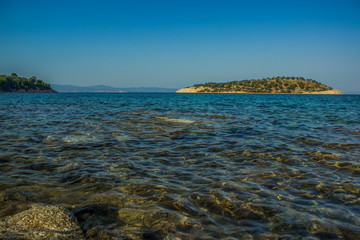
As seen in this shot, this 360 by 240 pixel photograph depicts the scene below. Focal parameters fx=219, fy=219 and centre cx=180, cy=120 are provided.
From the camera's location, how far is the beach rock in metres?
3.08

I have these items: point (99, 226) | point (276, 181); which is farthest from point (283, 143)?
point (99, 226)

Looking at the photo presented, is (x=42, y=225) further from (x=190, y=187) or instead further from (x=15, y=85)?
(x=15, y=85)

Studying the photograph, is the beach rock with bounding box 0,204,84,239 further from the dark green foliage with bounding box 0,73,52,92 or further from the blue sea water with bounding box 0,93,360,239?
the dark green foliage with bounding box 0,73,52,92

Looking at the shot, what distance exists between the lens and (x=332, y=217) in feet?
12.3

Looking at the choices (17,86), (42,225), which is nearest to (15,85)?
(17,86)

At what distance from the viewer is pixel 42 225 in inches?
129

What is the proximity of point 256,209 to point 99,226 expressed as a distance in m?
2.72

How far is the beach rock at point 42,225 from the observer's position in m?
3.08

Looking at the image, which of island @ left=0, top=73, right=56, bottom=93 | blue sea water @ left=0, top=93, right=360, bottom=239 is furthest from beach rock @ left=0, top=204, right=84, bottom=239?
island @ left=0, top=73, right=56, bottom=93

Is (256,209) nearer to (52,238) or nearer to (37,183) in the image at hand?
(52,238)

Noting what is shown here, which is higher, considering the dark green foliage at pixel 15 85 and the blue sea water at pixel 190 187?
the dark green foliage at pixel 15 85

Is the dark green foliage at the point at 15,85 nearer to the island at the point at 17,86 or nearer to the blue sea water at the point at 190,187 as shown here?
the island at the point at 17,86

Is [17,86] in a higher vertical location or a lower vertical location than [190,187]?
higher

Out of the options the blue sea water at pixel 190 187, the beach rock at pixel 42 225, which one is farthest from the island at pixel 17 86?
the beach rock at pixel 42 225
